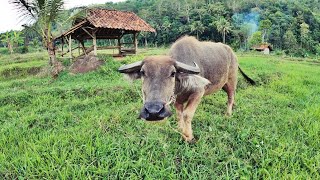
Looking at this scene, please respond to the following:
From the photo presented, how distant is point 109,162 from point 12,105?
12.9 feet

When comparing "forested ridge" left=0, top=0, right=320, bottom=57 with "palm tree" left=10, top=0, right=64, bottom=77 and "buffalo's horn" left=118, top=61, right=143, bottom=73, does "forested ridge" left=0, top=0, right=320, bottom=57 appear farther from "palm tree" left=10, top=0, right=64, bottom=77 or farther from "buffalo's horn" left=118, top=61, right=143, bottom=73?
"buffalo's horn" left=118, top=61, right=143, bottom=73

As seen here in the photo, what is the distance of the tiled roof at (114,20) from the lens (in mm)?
12602

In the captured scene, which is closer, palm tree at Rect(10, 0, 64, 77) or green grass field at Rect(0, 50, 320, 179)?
green grass field at Rect(0, 50, 320, 179)

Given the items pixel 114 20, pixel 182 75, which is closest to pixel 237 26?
pixel 114 20

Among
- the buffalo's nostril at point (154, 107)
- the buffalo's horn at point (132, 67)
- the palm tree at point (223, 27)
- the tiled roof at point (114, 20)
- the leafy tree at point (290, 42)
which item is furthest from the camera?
the leafy tree at point (290, 42)

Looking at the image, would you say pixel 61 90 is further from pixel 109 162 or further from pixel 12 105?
pixel 109 162

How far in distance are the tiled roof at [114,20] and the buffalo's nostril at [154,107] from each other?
34.4ft

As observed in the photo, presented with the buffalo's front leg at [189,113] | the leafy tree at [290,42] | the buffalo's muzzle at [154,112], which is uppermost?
the leafy tree at [290,42]

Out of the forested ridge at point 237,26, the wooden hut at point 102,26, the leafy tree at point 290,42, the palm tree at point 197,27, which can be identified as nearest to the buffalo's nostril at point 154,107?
the wooden hut at point 102,26

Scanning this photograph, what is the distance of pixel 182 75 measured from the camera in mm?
2936

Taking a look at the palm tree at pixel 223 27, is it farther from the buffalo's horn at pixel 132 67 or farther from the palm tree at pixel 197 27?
the buffalo's horn at pixel 132 67

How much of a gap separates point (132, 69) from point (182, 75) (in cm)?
54

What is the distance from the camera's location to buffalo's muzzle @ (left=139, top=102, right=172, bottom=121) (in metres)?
2.38

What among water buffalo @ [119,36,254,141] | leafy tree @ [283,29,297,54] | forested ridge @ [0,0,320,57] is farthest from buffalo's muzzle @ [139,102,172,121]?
leafy tree @ [283,29,297,54]
